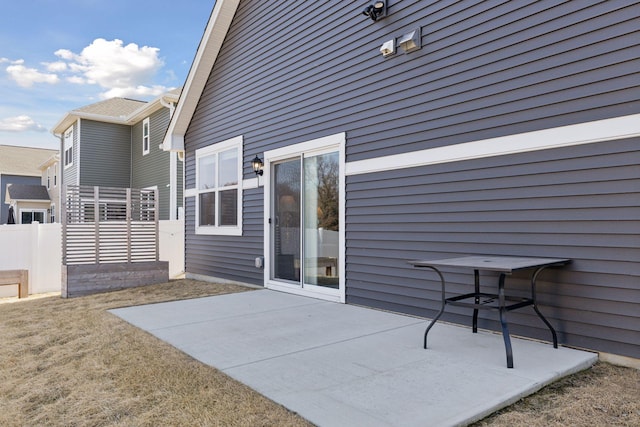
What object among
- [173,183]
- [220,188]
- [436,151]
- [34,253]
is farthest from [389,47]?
[173,183]

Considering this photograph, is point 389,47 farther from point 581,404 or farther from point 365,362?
point 581,404

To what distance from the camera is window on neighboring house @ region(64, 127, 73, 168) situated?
56.2ft

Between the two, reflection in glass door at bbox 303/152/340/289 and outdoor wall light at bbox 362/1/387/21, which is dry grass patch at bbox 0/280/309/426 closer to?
reflection in glass door at bbox 303/152/340/289

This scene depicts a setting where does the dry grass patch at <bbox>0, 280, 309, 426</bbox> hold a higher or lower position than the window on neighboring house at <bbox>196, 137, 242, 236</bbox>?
lower

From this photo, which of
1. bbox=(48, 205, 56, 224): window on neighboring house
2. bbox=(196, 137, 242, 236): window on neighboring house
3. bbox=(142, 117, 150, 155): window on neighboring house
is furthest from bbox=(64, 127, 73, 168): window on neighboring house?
bbox=(196, 137, 242, 236): window on neighboring house

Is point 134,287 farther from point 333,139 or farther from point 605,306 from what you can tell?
point 605,306

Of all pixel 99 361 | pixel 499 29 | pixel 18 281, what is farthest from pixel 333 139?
pixel 18 281

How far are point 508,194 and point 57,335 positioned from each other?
4.47 metres

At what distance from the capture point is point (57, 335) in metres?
4.33

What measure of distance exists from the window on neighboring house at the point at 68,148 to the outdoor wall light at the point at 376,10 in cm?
1587

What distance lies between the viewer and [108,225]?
25.6 ft

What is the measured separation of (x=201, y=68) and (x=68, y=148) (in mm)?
12357

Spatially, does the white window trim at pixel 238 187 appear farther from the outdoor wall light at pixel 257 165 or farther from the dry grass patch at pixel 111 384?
the dry grass patch at pixel 111 384

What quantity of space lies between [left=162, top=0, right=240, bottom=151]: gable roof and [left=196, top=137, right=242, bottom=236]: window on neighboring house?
2.57 feet
